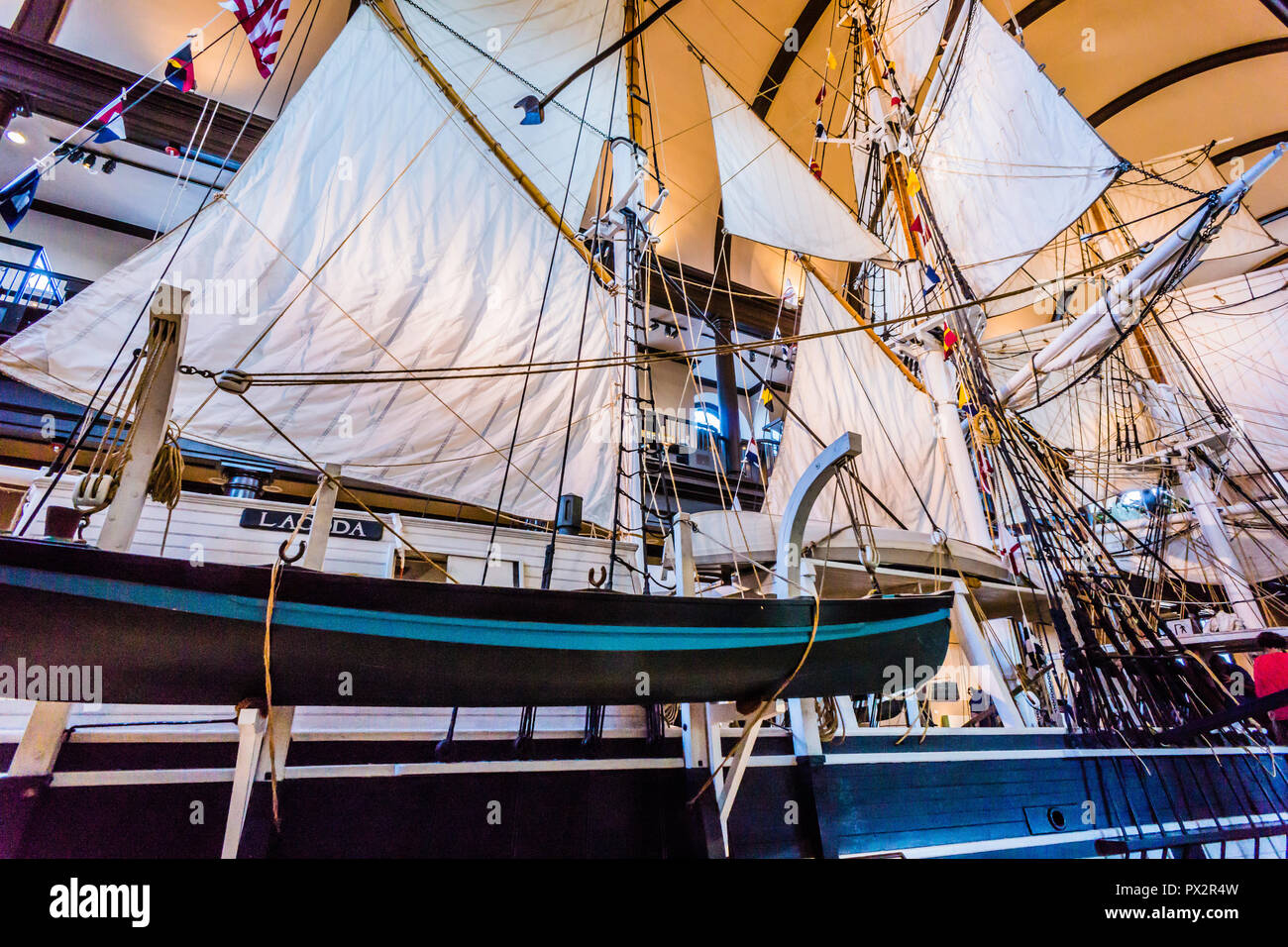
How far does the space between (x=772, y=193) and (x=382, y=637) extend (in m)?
8.65

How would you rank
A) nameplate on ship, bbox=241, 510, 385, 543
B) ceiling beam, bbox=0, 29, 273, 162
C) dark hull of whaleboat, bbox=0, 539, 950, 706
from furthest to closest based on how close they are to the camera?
ceiling beam, bbox=0, 29, 273, 162 < nameplate on ship, bbox=241, 510, 385, 543 < dark hull of whaleboat, bbox=0, 539, 950, 706

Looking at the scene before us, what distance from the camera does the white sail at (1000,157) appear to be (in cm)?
720

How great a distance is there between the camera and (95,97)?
7.84 m

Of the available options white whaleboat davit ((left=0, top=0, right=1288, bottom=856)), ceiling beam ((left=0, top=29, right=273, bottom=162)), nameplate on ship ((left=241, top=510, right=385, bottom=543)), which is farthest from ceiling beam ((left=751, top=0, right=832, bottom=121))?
nameplate on ship ((left=241, top=510, right=385, bottom=543))

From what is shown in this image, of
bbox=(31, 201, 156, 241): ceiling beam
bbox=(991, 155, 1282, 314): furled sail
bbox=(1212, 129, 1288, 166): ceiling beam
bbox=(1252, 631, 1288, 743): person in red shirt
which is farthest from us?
bbox=(1212, 129, 1288, 166): ceiling beam

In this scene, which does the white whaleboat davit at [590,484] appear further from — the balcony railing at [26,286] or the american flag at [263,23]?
the balcony railing at [26,286]

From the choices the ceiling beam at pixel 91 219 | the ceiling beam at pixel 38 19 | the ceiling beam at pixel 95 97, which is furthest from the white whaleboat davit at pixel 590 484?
the ceiling beam at pixel 38 19

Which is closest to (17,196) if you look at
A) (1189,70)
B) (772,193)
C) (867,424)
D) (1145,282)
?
(772,193)

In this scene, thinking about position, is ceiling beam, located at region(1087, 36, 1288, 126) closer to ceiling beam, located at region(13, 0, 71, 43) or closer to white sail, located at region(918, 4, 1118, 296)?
white sail, located at region(918, 4, 1118, 296)

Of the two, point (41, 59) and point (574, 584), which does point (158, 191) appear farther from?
point (574, 584)

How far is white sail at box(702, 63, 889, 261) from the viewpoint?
834 cm

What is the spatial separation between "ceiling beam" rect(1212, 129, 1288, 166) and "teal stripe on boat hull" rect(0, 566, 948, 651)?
851 inches

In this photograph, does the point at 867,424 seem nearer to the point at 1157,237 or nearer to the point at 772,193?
the point at 772,193
